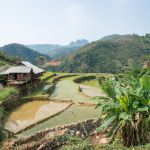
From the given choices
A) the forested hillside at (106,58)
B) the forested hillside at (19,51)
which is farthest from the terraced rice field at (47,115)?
the forested hillside at (19,51)

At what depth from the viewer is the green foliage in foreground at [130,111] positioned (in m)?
13.3

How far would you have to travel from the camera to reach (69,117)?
24.0 m

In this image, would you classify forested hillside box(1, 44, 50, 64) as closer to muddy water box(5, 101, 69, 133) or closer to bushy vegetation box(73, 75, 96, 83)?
bushy vegetation box(73, 75, 96, 83)

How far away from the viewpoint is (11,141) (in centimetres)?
1736

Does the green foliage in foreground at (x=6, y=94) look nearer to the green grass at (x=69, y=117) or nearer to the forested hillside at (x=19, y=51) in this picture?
the green grass at (x=69, y=117)

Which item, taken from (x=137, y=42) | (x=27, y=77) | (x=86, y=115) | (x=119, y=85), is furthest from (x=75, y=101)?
(x=137, y=42)

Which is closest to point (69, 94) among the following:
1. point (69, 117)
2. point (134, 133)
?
point (69, 117)

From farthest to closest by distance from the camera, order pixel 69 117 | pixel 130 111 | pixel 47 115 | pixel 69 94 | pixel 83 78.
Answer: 1. pixel 83 78
2. pixel 69 94
3. pixel 47 115
4. pixel 69 117
5. pixel 130 111

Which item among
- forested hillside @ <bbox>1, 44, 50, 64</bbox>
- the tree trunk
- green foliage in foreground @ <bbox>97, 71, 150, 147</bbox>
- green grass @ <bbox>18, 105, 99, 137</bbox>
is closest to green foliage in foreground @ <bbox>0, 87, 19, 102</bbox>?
green grass @ <bbox>18, 105, 99, 137</bbox>

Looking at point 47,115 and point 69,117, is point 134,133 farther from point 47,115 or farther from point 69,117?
point 47,115

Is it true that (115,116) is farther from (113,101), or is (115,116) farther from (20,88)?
(20,88)

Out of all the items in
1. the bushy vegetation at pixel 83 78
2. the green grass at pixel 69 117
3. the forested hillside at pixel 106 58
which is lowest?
the green grass at pixel 69 117

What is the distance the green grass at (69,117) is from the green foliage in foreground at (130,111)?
7.98 metres

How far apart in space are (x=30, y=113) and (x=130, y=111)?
13786 millimetres
